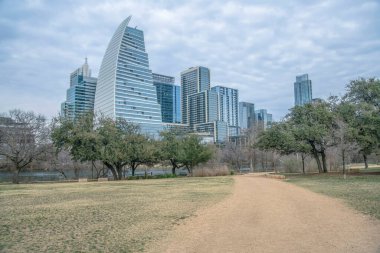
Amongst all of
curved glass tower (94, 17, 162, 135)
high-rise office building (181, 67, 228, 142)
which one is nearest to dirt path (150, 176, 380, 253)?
curved glass tower (94, 17, 162, 135)

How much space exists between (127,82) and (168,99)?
213 feet

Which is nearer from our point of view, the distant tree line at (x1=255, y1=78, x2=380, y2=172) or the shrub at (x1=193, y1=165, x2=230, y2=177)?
the distant tree line at (x1=255, y1=78, x2=380, y2=172)

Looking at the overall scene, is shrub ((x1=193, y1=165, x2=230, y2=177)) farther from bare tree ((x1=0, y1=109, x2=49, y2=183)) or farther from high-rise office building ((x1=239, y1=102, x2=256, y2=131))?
high-rise office building ((x1=239, y1=102, x2=256, y2=131))

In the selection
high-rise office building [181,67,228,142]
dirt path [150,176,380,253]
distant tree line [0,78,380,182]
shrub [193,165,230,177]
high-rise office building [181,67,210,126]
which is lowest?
dirt path [150,176,380,253]

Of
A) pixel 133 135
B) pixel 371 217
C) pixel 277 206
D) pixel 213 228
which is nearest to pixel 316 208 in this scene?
pixel 277 206

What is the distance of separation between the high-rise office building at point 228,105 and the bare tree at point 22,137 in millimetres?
114394

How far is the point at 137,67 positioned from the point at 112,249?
10717 cm

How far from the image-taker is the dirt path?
6562mm

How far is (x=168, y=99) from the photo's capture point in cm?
17325

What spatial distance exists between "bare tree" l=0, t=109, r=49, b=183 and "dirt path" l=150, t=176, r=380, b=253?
29.1 metres

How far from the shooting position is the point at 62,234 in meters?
7.82

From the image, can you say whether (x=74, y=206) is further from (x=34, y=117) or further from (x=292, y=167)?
(x=292, y=167)

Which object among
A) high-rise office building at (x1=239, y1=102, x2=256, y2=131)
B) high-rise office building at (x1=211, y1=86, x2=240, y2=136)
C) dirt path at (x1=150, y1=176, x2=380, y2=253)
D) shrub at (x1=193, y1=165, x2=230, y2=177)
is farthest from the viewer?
high-rise office building at (x1=239, y1=102, x2=256, y2=131)

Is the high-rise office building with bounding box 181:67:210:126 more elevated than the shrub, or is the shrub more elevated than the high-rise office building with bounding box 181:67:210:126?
the high-rise office building with bounding box 181:67:210:126
